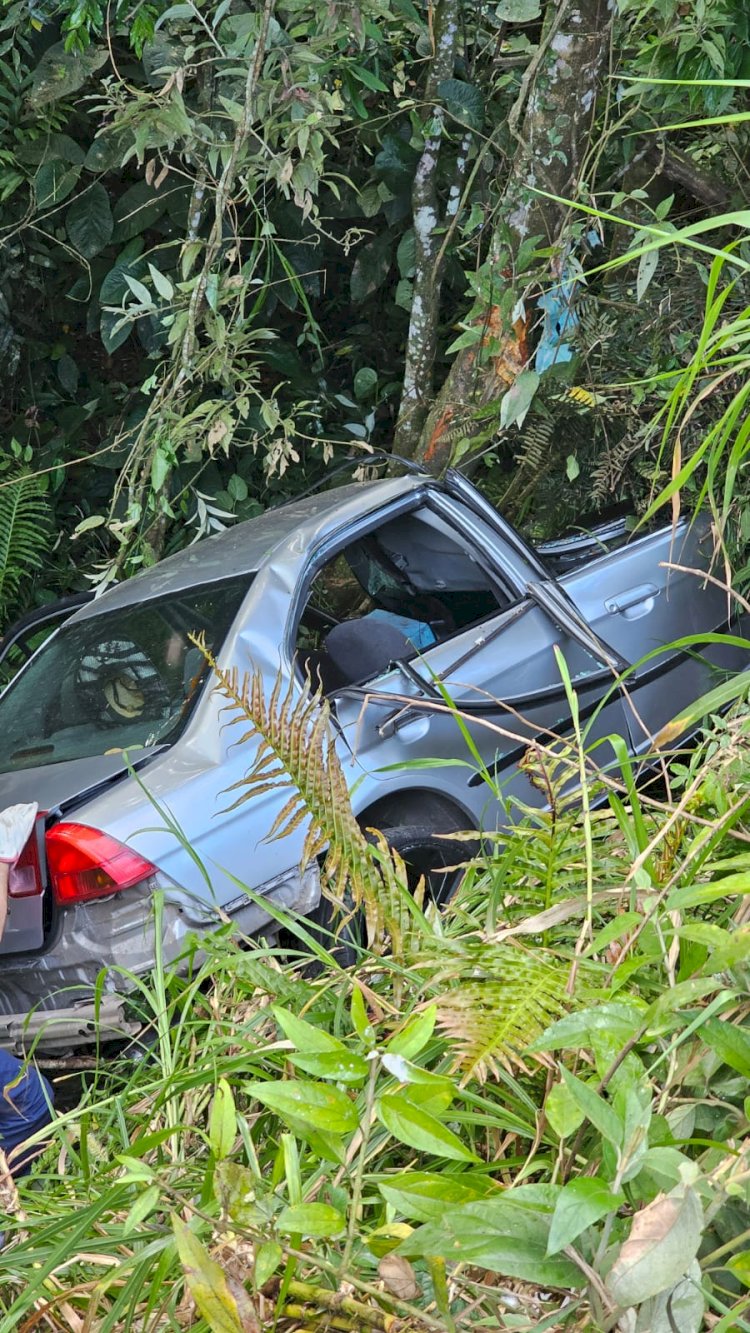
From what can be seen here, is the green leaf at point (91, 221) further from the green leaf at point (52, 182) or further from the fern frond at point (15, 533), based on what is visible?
the fern frond at point (15, 533)

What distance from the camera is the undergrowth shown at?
35.0 inches

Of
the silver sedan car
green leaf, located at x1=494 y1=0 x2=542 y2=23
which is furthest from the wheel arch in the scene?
green leaf, located at x1=494 y1=0 x2=542 y2=23

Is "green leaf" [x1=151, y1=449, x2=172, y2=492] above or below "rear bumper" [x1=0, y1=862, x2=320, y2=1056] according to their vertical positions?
above

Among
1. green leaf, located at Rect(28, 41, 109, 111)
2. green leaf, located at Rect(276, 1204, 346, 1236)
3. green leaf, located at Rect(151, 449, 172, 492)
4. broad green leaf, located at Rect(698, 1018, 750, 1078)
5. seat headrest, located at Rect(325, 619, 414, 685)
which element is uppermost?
green leaf, located at Rect(28, 41, 109, 111)

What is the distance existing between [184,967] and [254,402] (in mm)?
4150

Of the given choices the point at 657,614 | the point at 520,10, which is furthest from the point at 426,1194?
the point at 520,10

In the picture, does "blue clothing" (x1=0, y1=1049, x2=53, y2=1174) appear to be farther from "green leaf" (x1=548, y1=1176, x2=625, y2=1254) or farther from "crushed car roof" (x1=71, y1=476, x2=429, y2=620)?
"green leaf" (x1=548, y1=1176, x2=625, y2=1254)

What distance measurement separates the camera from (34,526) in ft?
19.7

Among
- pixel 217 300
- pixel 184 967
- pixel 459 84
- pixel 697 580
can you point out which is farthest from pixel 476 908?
pixel 459 84

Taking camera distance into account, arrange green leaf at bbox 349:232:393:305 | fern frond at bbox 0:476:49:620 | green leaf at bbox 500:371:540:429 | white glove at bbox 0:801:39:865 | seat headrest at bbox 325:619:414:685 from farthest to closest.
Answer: green leaf at bbox 349:232:393:305, fern frond at bbox 0:476:49:620, green leaf at bbox 500:371:540:429, seat headrest at bbox 325:619:414:685, white glove at bbox 0:801:39:865

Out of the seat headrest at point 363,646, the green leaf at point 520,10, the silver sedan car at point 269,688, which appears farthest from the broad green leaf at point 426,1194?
the green leaf at point 520,10

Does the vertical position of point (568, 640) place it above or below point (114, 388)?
below

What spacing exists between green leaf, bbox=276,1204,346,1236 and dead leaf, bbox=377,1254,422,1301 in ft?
0.15

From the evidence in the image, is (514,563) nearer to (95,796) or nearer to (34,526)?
(95,796)
